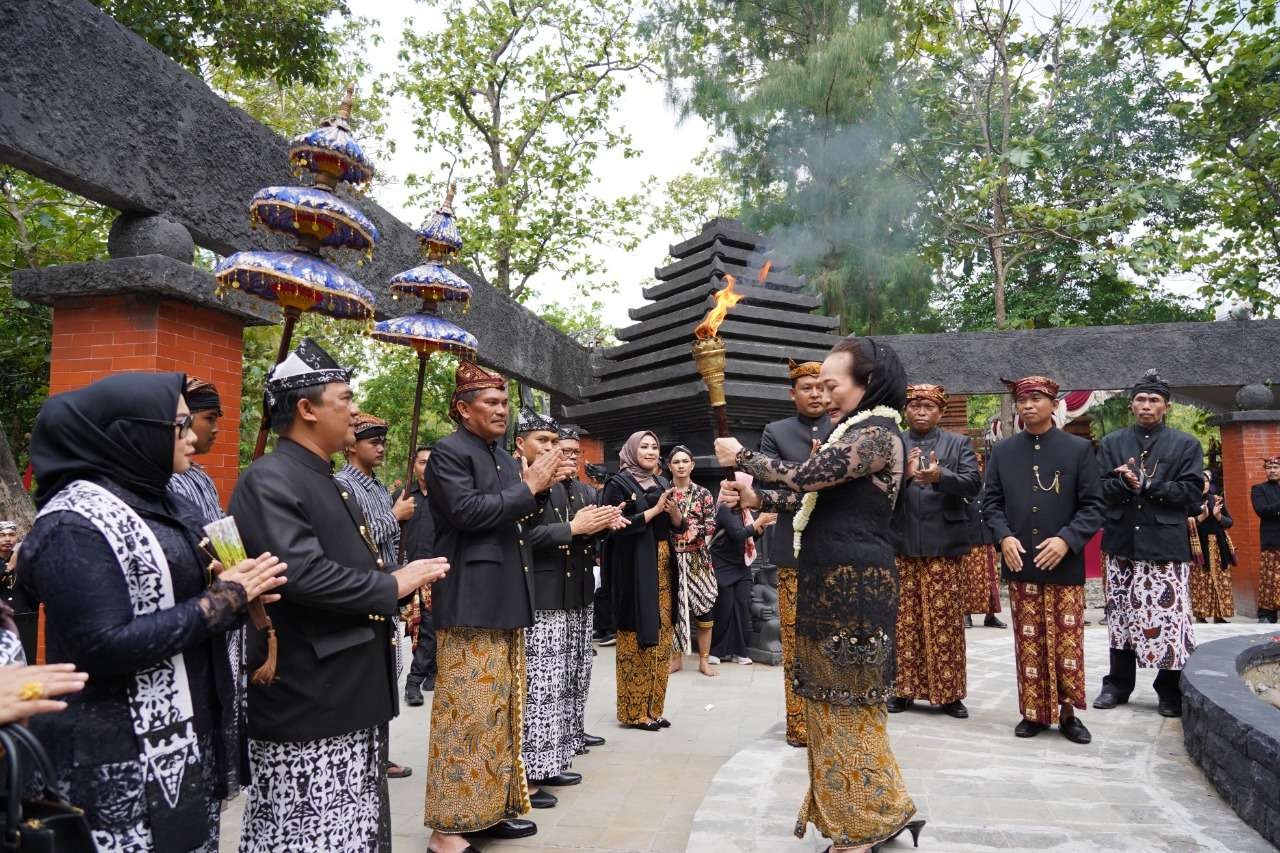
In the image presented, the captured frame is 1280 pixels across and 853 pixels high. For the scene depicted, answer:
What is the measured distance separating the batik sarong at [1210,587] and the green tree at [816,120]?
264 inches

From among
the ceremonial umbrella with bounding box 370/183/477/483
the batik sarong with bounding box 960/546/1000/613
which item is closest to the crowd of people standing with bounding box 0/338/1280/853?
the ceremonial umbrella with bounding box 370/183/477/483

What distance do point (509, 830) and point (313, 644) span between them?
5.70 feet

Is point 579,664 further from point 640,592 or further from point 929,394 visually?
point 929,394

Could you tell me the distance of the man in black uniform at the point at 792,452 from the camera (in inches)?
197

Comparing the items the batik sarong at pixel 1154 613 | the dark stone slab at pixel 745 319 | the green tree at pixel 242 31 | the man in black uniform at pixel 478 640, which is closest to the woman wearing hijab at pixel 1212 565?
the dark stone slab at pixel 745 319

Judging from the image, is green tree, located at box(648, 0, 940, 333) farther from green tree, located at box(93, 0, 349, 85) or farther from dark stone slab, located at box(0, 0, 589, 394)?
dark stone slab, located at box(0, 0, 589, 394)

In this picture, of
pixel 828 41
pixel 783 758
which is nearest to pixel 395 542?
pixel 783 758

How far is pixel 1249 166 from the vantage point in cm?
1320

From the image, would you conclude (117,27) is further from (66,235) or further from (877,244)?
(877,244)

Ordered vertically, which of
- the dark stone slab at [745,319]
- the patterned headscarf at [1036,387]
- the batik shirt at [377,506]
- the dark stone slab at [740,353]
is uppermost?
the dark stone slab at [745,319]

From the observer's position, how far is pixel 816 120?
13586 millimetres

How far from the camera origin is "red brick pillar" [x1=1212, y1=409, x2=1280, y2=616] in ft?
38.7

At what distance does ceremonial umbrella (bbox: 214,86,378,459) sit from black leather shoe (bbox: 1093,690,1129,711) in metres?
5.38

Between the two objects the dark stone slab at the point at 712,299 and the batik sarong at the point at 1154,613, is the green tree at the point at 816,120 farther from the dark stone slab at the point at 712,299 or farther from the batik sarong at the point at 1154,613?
the batik sarong at the point at 1154,613
